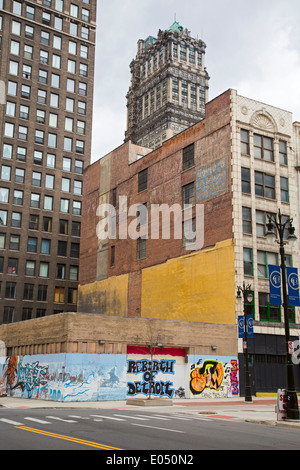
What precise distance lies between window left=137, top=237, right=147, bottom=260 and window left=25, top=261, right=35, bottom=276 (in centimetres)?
2247

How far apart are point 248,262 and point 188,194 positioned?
9352 millimetres

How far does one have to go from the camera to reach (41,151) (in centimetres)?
7294

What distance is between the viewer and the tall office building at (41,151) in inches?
2692

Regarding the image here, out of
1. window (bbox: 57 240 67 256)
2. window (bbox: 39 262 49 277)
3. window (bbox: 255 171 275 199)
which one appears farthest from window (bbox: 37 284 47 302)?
window (bbox: 255 171 275 199)

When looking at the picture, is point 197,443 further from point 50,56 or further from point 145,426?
point 50,56

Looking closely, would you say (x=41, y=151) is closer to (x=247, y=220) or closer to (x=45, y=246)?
(x=45, y=246)

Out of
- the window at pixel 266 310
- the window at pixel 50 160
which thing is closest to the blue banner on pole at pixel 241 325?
the window at pixel 266 310

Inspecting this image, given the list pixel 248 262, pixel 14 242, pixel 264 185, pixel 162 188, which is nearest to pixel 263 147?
pixel 264 185

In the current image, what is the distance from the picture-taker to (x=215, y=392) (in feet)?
122

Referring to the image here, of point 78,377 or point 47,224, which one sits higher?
point 47,224

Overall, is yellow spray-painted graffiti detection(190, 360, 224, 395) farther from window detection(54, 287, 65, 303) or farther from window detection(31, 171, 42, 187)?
window detection(31, 171, 42, 187)

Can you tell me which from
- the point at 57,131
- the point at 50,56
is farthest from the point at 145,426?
the point at 50,56

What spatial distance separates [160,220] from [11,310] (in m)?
27.9

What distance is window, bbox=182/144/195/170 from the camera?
153 feet
